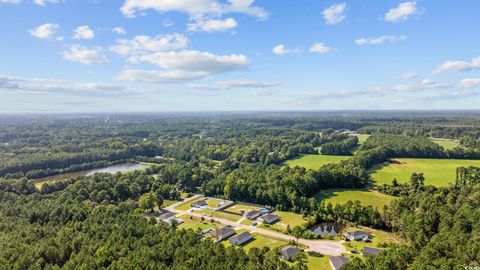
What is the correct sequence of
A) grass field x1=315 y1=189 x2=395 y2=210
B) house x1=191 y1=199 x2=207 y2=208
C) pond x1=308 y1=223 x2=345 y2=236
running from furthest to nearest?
house x1=191 y1=199 x2=207 y2=208 < grass field x1=315 y1=189 x2=395 y2=210 < pond x1=308 y1=223 x2=345 y2=236

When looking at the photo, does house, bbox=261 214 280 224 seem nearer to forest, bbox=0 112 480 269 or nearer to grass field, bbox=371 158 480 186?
forest, bbox=0 112 480 269

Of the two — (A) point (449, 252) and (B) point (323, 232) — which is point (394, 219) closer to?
(B) point (323, 232)

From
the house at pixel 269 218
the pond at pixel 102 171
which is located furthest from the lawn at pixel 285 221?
the pond at pixel 102 171

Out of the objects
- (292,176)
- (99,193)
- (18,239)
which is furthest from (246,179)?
(18,239)

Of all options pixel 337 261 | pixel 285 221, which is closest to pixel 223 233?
pixel 285 221

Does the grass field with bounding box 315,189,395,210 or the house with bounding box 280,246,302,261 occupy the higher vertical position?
the grass field with bounding box 315,189,395,210

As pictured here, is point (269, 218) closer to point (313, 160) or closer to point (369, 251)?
point (369, 251)

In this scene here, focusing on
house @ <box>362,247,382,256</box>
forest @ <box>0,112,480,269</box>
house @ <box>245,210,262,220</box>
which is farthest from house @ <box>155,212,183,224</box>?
house @ <box>362,247,382,256</box>
